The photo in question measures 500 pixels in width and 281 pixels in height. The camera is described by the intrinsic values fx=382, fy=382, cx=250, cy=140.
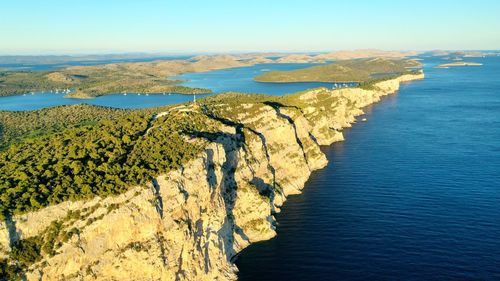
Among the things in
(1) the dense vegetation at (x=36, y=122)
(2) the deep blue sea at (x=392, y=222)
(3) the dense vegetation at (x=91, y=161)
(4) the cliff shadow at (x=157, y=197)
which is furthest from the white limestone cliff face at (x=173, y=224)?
(1) the dense vegetation at (x=36, y=122)

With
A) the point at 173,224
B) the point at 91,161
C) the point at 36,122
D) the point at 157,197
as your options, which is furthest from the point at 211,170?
the point at 36,122

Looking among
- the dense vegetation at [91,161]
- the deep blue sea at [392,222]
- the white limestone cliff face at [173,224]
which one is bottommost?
the deep blue sea at [392,222]

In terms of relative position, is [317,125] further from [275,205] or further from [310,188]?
[275,205]

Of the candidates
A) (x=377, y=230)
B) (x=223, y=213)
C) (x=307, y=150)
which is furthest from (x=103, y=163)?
(x=307, y=150)

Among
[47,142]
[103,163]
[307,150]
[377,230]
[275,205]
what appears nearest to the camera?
[103,163]

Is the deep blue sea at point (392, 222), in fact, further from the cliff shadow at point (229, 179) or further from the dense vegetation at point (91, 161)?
the dense vegetation at point (91, 161)
